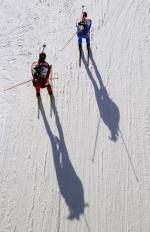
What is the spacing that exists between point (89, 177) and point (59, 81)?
3651mm

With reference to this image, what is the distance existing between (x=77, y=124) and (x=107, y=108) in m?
1.16

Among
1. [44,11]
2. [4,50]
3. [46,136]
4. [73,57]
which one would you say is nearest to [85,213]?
[46,136]

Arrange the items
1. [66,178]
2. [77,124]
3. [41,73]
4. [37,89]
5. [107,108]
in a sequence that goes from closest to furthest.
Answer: [66,178], [41,73], [77,124], [37,89], [107,108]

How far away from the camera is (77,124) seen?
1170 centimetres

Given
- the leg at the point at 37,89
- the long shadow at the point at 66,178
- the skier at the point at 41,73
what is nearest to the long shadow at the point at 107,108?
the long shadow at the point at 66,178

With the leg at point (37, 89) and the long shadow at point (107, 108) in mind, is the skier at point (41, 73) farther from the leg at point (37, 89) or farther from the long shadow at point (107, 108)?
the long shadow at point (107, 108)

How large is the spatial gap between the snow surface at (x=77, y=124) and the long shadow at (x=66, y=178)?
27 mm

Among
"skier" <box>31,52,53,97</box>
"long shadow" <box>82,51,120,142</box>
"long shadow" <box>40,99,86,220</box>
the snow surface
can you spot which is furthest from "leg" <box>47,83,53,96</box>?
"long shadow" <box>82,51,120,142</box>

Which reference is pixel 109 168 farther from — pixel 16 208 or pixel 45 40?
pixel 45 40

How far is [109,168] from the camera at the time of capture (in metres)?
10.8

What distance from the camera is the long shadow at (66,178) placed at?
10.2 metres

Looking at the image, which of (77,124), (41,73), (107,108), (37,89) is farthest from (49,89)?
(107,108)

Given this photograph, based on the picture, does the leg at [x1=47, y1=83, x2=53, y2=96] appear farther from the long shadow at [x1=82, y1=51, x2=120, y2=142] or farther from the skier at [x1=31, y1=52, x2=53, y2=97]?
the long shadow at [x1=82, y1=51, x2=120, y2=142]

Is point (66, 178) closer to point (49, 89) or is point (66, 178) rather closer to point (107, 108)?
point (107, 108)
